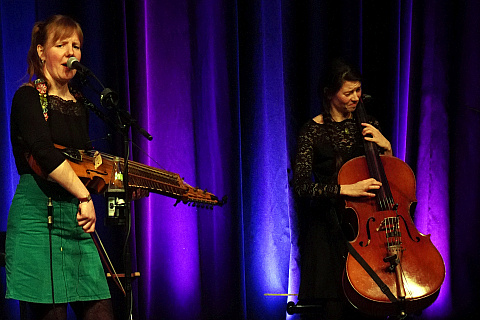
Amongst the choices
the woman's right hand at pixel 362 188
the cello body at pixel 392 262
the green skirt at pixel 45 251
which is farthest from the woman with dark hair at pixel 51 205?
the woman's right hand at pixel 362 188

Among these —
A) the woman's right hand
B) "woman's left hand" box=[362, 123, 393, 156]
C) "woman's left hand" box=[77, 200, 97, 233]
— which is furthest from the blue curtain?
"woman's left hand" box=[77, 200, 97, 233]

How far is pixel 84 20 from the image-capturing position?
3.24 metres

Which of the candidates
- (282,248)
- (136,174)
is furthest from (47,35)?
(282,248)

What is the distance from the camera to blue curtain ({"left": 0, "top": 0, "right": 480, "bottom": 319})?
339 cm

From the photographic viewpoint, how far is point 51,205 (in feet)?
6.73

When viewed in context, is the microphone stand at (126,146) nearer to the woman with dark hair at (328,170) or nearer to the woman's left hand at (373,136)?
the woman with dark hair at (328,170)

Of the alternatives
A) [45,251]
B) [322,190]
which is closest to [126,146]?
[45,251]

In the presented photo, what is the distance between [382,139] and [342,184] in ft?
1.24

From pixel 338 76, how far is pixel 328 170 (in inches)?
20.5

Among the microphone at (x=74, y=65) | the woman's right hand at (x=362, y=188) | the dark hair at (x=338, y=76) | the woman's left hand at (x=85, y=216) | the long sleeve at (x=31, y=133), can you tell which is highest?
the dark hair at (x=338, y=76)

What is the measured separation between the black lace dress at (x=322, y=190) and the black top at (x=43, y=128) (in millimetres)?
1164

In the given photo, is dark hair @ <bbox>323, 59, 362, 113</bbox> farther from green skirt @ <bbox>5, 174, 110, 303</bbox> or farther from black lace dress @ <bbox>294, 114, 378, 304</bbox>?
green skirt @ <bbox>5, 174, 110, 303</bbox>

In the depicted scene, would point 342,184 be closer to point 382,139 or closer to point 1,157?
point 382,139

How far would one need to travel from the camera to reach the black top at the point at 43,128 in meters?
1.95
